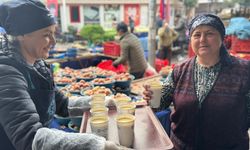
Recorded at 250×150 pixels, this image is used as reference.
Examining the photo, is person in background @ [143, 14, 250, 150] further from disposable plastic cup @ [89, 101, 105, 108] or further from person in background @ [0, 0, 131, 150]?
person in background @ [0, 0, 131, 150]

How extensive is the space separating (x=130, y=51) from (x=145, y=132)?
4.06 m

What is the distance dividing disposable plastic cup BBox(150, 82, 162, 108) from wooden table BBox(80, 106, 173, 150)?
21cm

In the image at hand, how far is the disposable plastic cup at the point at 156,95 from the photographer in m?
2.33

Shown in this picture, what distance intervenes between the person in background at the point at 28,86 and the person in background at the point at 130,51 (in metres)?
3.95

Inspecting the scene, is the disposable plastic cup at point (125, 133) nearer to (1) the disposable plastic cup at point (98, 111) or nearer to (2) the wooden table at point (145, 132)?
(2) the wooden table at point (145, 132)

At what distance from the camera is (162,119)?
123 inches

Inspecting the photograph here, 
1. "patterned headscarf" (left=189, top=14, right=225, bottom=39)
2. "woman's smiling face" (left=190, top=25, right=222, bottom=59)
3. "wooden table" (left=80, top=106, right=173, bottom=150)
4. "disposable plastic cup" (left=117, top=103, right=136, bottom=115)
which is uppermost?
"patterned headscarf" (left=189, top=14, right=225, bottom=39)

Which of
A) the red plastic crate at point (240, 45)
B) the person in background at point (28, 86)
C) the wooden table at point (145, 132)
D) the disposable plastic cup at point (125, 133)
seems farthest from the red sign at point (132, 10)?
the disposable plastic cup at point (125, 133)

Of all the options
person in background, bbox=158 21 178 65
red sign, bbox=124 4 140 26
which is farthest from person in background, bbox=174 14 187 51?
red sign, bbox=124 4 140 26

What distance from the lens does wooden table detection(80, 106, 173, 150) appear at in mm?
1562

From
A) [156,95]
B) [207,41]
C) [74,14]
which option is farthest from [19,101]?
[74,14]

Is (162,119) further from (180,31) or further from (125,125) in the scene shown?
(180,31)

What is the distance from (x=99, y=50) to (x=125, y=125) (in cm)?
646

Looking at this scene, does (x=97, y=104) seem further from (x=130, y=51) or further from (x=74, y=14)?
(x=74, y=14)
